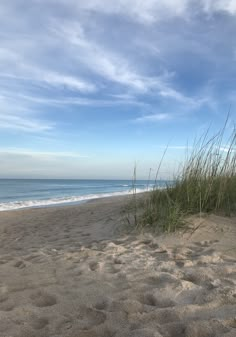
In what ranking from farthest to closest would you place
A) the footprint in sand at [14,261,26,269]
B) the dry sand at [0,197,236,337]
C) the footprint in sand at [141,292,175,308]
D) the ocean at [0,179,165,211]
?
the ocean at [0,179,165,211] < the footprint in sand at [14,261,26,269] < the footprint in sand at [141,292,175,308] < the dry sand at [0,197,236,337]

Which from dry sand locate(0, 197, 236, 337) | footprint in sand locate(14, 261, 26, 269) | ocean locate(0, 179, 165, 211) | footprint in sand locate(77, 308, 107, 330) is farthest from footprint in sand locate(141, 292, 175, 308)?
ocean locate(0, 179, 165, 211)

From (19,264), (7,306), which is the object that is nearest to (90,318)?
(7,306)

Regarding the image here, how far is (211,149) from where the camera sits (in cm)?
574

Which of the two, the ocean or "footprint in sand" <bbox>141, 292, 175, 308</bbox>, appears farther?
the ocean

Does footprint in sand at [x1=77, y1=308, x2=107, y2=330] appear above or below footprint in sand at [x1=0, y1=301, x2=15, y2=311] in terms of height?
above

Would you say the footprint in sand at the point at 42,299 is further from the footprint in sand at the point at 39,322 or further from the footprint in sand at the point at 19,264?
the footprint in sand at the point at 19,264

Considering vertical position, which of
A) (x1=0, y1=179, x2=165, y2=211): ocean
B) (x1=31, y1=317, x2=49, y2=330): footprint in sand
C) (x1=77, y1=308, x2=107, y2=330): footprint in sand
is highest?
(x1=77, y1=308, x2=107, y2=330): footprint in sand

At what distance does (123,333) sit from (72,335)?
32cm

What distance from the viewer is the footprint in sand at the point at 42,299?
104 inches

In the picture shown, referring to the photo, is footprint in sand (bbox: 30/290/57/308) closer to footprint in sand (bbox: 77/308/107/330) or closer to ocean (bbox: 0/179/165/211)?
footprint in sand (bbox: 77/308/107/330)

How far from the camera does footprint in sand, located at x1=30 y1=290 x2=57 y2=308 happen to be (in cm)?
265

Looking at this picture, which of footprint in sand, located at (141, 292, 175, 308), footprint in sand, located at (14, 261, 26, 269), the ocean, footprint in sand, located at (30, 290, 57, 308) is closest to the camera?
footprint in sand, located at (141, 292, 175, 308)

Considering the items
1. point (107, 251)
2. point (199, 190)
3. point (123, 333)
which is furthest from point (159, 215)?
point (123, 333)

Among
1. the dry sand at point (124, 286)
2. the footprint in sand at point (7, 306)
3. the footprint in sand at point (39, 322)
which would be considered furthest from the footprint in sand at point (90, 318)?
the footprint in sand at point (7, 306)
